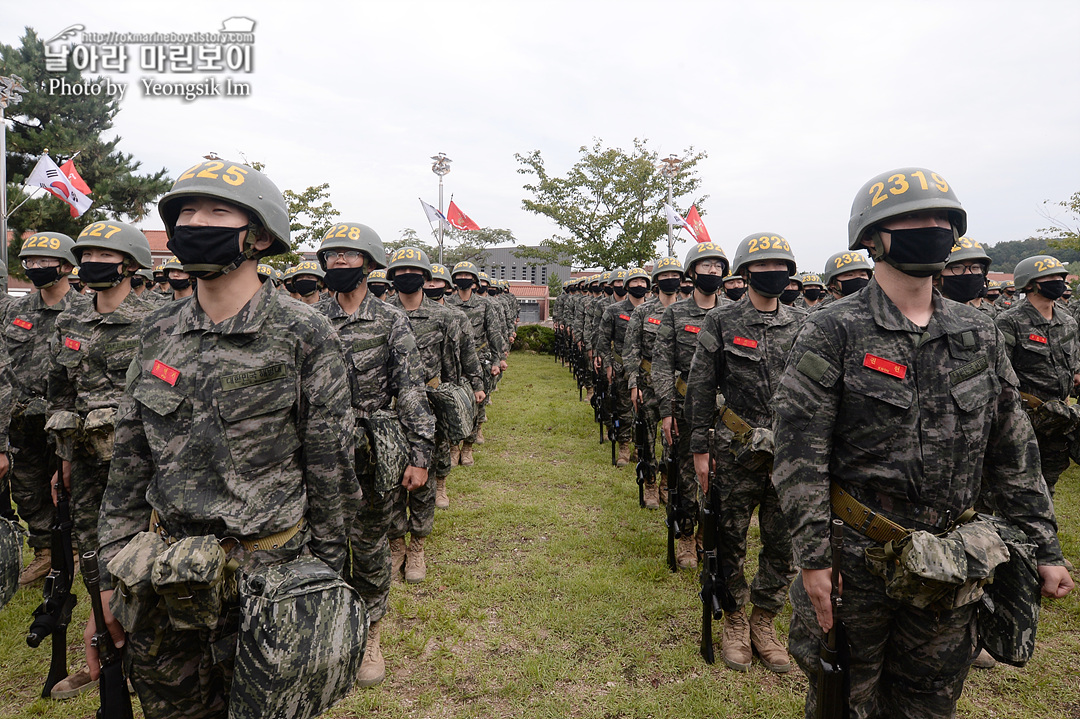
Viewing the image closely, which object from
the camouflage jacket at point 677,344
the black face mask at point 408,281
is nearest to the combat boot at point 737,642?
the camouflage jacket at point 677,344

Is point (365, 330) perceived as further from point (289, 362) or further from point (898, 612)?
point (898, 612)

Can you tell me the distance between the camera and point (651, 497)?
7094 mm

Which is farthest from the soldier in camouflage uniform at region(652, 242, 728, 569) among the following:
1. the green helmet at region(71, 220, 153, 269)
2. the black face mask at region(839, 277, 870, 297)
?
the green helmet at region(71, 220, 153, 269)

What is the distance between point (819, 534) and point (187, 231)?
2802mm

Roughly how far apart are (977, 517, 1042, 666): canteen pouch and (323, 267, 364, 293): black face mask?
3898mm

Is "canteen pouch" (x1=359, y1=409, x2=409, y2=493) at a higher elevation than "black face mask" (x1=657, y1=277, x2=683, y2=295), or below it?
below

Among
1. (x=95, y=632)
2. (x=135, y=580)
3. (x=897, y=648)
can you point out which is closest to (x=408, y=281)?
(x=95, y=632)

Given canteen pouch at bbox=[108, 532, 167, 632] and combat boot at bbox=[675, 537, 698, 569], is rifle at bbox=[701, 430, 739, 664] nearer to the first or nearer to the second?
combat boot at bbox=[675, 537, 698, 569]

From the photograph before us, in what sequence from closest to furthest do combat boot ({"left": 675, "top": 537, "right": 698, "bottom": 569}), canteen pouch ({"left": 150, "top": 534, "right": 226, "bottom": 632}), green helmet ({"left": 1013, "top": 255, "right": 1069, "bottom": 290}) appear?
canteen pouch ({"left": 150, "top": 534, "right": 226, "bottom": 632}) < green helmet ({"left": 1013, "top": 255, "right": 1069, "bottom": 290}) < combat boot ({"left": 675, "top": 537, "right": 698, "bottom": 569})

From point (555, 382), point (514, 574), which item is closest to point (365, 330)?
point (514, 574)

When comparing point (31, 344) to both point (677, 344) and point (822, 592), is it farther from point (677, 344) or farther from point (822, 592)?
point (822, 592)

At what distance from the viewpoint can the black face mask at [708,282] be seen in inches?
224

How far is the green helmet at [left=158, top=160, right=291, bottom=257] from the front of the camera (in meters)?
2.24

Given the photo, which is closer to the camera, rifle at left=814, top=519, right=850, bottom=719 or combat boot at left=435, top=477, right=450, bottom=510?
rifle at left=814, top=519, right=850, bottom=719
